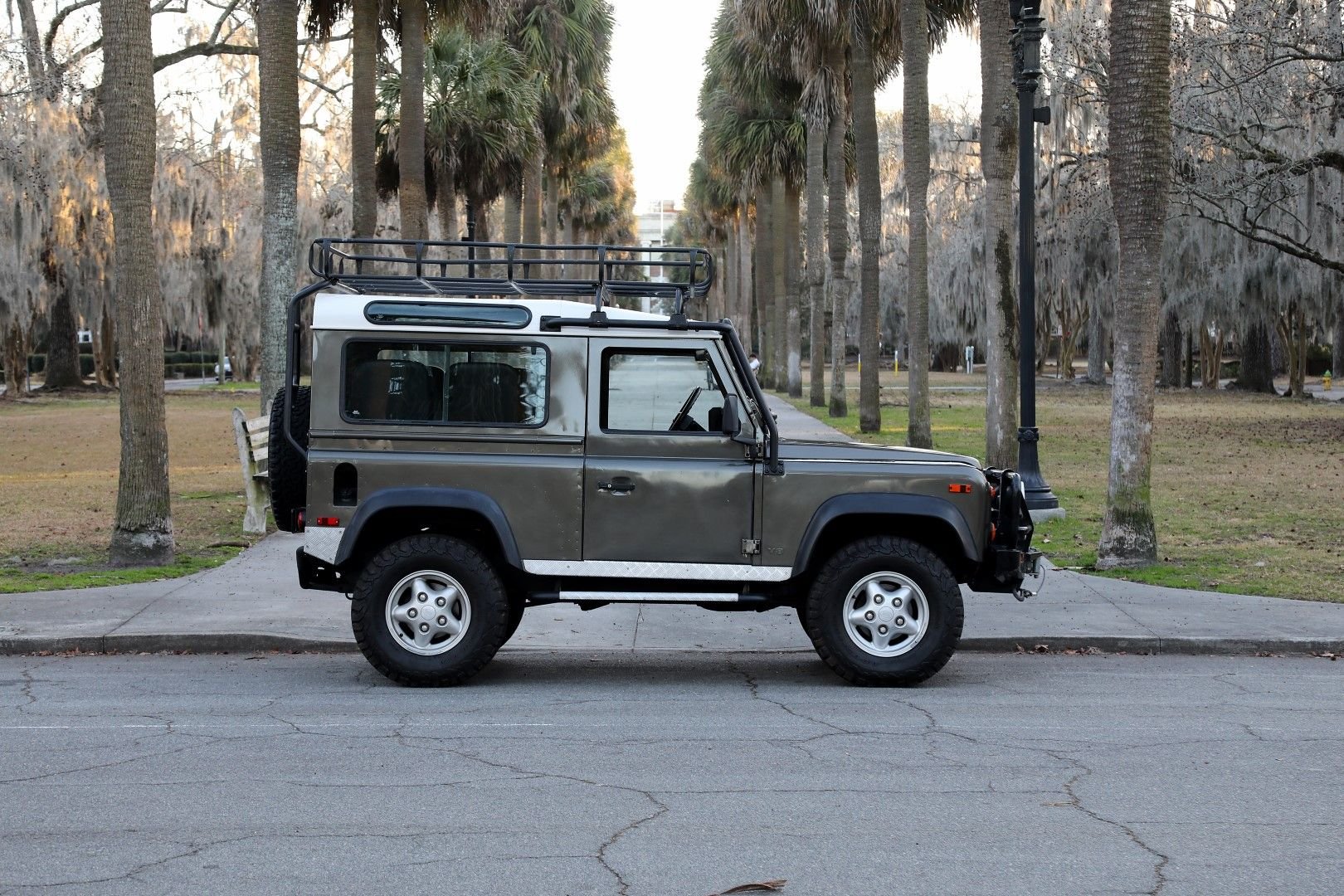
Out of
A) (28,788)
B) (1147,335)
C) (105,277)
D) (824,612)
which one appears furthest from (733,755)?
(105,277)

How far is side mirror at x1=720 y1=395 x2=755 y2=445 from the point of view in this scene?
834 centimetres

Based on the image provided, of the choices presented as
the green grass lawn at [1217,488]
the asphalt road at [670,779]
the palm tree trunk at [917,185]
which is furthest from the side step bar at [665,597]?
the palm tree trunk at [917,185]

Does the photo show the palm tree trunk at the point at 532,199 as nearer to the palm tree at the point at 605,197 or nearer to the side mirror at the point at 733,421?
the palm tree at the point at 605,197

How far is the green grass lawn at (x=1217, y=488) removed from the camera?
12.8 meters

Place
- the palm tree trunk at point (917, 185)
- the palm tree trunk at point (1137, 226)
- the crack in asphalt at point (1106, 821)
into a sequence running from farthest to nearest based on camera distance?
the palm tree trunk at point (917, 185), the palm tree trunk at point (1137, 226), the crack in asphalt at point (1106, 821)

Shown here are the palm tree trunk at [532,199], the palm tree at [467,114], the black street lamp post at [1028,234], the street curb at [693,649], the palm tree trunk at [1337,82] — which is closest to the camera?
the street curb at [693,649]

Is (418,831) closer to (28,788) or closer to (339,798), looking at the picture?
(339,798)

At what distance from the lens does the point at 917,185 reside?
23891 millimetres

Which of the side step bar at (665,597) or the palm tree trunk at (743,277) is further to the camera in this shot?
the palm tree trunk at (743,277)

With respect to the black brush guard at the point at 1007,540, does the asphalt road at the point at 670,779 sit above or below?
below

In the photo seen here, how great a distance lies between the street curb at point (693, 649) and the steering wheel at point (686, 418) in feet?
6.61

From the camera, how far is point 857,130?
93.5ft

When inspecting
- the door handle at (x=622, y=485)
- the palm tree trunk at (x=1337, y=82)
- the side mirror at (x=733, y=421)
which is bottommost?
the door handle at (x=622, y=485)

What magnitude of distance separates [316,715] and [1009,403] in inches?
496
